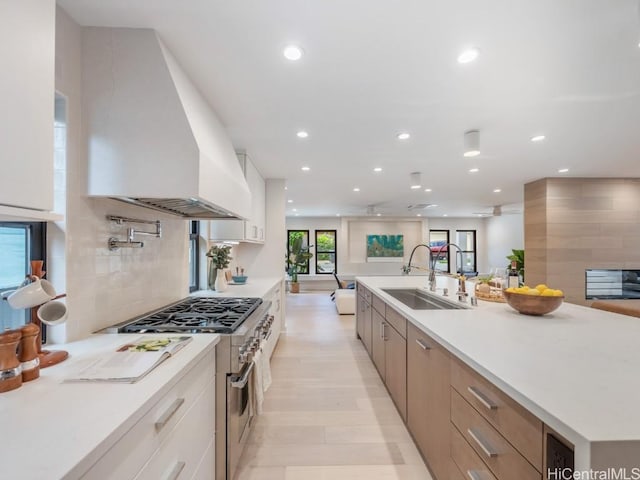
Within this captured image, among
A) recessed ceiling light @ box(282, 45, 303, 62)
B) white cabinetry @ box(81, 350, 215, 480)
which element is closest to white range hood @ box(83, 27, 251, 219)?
recessed ceiling light @ box(282, 45, 303, 62)

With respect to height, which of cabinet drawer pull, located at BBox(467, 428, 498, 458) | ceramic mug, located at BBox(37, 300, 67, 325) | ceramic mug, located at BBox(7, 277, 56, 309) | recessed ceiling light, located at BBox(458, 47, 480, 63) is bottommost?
cabinet drawer pull, located at BBox(467, 428, 498, 458)

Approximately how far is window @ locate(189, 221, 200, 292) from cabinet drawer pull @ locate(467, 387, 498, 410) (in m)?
2.83

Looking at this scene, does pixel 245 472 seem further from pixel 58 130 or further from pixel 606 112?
pixel 606 112

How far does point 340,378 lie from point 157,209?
234 centimetres

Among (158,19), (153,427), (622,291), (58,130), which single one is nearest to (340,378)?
(153,427)

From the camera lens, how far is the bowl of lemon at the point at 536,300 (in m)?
1.76

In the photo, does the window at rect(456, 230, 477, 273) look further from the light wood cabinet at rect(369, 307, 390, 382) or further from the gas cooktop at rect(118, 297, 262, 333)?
the gas cooktop at rect(118, 297, 262, 333)

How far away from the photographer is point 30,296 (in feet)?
3.42

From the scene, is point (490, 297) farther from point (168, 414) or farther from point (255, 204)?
point (255, 204)

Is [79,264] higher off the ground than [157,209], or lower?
lower

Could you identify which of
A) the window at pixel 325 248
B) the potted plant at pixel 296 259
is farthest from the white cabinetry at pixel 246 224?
the window at pixel 325 248

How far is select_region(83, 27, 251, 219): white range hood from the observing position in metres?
1.43

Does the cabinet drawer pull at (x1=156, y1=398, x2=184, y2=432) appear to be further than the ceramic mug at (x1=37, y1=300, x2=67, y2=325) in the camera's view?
No

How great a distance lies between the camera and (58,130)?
133 cm
